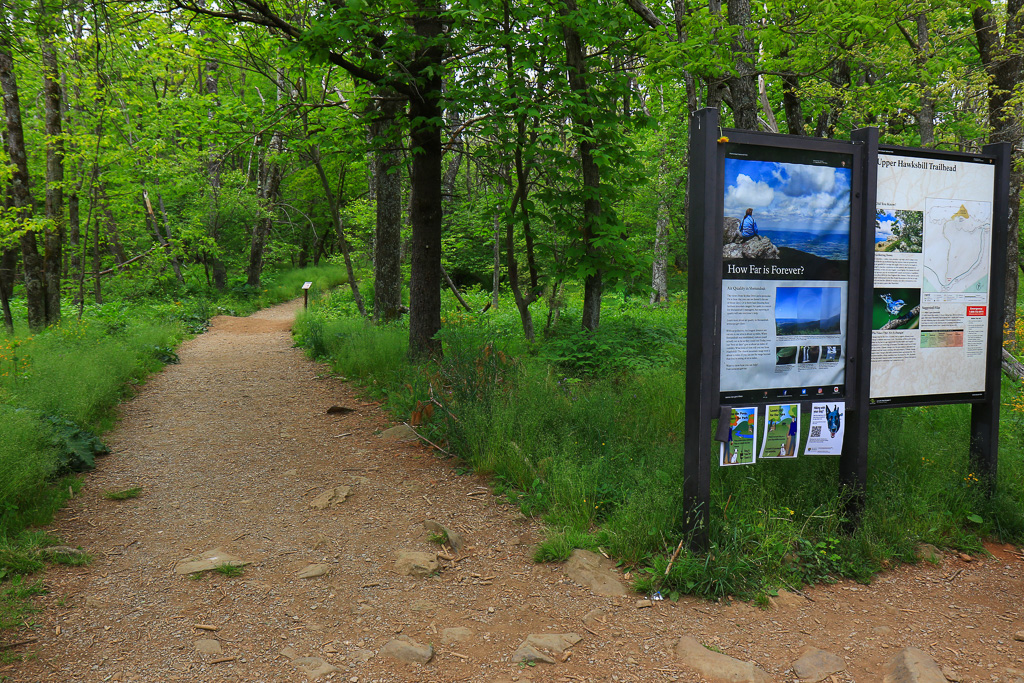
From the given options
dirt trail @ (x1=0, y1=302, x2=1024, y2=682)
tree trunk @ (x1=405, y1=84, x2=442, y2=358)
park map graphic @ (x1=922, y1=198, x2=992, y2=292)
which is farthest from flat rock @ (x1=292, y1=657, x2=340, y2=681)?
tree trunk @ (x1=405, y1=84, x2=442, y2=358)

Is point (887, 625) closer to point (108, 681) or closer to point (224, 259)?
point (108, 681)

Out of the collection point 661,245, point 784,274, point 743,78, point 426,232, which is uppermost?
point 743,78

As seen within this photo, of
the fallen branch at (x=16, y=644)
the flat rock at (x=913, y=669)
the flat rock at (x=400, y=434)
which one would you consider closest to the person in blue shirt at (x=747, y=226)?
the flat rock at (x=913, y=669)

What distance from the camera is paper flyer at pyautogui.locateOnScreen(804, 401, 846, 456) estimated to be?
392cm

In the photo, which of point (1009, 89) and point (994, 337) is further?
point (1009, 89)

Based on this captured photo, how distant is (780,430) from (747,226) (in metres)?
1.26

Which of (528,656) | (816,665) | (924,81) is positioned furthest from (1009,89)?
(528,656)

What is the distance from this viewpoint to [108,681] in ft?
9.20

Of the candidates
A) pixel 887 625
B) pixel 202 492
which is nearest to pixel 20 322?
pixel 202 492

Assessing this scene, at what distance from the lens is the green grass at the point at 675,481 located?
12.5 feet

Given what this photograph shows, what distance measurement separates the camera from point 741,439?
373 centimetres

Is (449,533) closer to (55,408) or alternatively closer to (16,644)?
(16,644)

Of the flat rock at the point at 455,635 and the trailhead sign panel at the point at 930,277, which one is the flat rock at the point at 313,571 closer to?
the flat rock at the point at 455,635

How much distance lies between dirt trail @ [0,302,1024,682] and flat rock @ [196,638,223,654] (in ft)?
0.05
